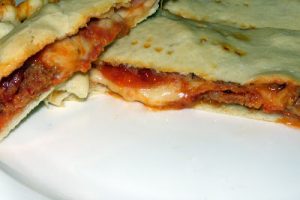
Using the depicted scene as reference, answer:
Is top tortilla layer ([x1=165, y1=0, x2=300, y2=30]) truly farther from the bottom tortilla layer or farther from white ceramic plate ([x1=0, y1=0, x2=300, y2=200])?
white ceramic plate ([x1=0, y1=0, x2=300, y2=200])

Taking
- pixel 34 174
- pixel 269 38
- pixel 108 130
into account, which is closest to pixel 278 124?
pixel 269 38

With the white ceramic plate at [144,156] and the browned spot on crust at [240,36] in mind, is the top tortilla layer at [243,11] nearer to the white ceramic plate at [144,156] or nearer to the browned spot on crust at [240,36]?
the browned spot on crust at [240,36]

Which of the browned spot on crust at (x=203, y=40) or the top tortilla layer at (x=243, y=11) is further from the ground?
the top tortilla layer at (x=243, y=11)

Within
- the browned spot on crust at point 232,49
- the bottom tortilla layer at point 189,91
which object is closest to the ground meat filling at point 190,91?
the bottom tortilla layer at point 189,91

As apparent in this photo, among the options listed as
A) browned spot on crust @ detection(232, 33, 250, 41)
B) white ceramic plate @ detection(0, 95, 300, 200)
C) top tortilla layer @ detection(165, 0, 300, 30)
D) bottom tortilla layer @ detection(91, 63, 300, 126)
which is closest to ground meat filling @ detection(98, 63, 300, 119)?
bottom tortilla layer @ detection(91, 63, 300, 126)

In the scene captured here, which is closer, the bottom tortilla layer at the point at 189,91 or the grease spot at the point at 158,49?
the bottom tortilla layer at the point at 189,91

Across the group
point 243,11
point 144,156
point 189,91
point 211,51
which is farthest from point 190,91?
point 243,11

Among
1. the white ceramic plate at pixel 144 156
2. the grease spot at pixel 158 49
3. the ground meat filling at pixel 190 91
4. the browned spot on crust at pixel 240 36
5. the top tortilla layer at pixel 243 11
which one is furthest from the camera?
the top tortilla layer at pixel 243 11

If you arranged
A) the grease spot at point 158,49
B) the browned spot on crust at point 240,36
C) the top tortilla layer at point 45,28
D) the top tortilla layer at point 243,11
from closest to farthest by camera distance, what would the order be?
the top tortilla layer at point 45,28
the grease spot at point 158,49
the browned spot on crust at point 240,36
the top tortilla layer at point 243,11

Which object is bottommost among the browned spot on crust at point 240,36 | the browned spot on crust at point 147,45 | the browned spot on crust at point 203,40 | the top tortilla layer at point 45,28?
the top tortilla layer at point 45,28
